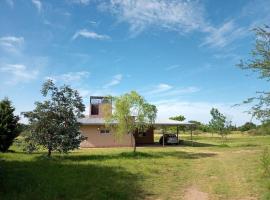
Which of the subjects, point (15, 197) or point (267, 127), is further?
point (15, 197)

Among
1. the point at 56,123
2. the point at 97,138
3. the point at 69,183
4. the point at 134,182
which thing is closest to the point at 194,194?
the point at 134,182

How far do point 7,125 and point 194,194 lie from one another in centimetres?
2030

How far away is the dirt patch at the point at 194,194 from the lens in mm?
12258

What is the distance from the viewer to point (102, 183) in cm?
1446

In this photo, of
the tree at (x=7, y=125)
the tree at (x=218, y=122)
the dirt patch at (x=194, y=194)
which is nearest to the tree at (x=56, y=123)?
the tree at (x=7, y=125)

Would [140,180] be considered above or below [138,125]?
below

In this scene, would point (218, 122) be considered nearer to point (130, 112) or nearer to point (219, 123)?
point (219, 123)

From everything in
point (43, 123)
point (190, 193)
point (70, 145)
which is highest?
point (43, 123)

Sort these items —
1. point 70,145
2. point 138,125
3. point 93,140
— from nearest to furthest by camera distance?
point 70,145, point 138,125, point 93,140

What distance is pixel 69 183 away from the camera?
14125mm

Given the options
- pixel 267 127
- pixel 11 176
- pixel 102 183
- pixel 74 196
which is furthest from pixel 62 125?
pixel 267 127

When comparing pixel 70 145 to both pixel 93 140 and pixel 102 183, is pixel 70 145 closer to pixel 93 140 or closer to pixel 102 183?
pixel 102 183

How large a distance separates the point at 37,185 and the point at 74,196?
2.38 m

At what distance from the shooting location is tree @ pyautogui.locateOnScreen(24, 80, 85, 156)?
81.0 ft
